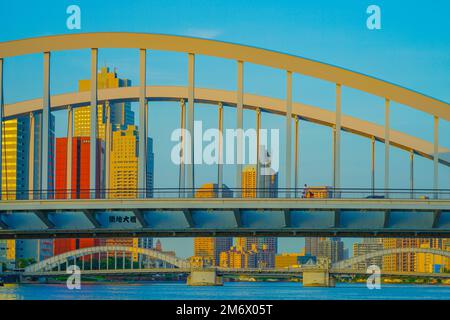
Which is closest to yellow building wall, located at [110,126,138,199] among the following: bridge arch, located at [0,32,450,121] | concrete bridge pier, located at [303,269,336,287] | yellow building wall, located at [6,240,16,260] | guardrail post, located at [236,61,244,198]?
bridge arch, located at [0,32,450,121]

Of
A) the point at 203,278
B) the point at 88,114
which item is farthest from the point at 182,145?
the point at 88,114

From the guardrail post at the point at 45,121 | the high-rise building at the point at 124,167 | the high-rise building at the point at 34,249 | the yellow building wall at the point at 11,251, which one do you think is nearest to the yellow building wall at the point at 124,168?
the high-rise building at the point at 124,167

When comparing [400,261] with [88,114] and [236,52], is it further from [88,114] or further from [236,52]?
[236,52]

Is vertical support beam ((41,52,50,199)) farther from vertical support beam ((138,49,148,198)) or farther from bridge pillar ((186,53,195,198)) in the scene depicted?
bridge pillar ((186,53,195,198))

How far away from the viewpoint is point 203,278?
120312 mm

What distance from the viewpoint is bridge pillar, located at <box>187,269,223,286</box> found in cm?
11900

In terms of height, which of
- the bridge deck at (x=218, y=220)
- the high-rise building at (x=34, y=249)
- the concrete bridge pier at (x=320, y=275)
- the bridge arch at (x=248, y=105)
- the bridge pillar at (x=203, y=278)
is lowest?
the high-rise building at (x=34, y=249)

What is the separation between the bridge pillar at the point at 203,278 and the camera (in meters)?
119

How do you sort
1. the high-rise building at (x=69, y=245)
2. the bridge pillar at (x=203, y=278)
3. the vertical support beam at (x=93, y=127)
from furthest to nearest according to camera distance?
1. the high-rise building at (x=69, y=245)
2. the bridge pillar at (x=203, y=278)
3. the vertical support beam at (x=93, y=127)

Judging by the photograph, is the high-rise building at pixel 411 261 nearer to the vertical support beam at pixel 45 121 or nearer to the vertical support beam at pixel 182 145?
the vertical support beam at pixel 182 145
